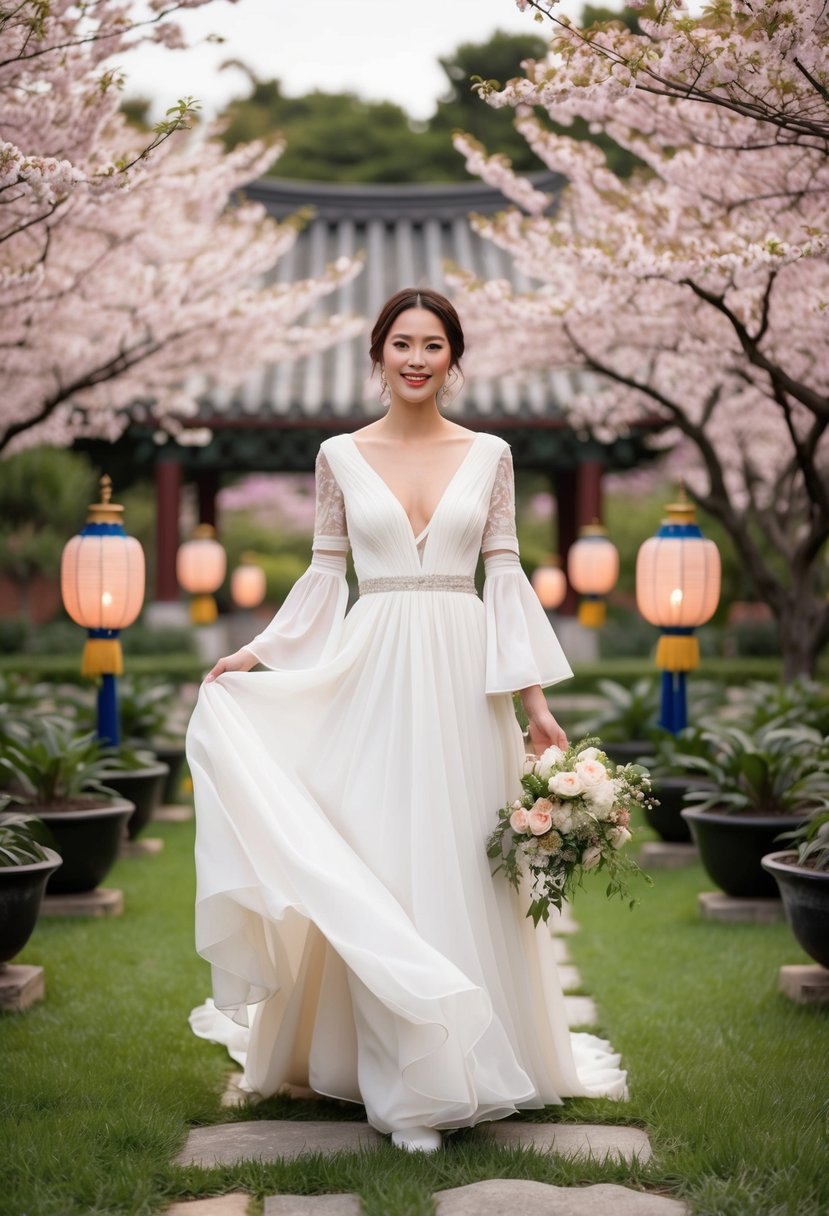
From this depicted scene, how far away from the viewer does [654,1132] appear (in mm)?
3428

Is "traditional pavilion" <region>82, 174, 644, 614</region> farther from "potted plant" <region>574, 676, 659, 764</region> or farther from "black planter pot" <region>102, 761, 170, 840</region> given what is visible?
"black planter pot" <region>102, 761, 170, 840</region>

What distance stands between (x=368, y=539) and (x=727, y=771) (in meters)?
3.26

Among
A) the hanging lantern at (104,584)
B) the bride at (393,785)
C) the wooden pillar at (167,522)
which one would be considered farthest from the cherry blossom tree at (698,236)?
the wooden pillar at (167,522)

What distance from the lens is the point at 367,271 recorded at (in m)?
18.6

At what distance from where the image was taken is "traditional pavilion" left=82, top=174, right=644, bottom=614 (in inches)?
598

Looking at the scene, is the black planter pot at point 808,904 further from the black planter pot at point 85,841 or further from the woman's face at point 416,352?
the black planter pot at point 85,841

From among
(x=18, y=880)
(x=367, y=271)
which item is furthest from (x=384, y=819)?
(x=367, y=271)

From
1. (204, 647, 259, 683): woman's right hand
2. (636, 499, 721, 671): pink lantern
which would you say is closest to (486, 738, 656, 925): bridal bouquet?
(204, 647, 259, 683): woman's right hand

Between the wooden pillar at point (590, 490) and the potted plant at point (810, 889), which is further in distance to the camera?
the wooden pillar at point (590, 490)

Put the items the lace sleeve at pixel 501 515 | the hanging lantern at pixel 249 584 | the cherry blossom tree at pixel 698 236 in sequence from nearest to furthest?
1. the lace sleeve at pixel 501 515
2. the cherry blossom tree at pixel 698 236
3. the hanging lantern at pixel 249 584

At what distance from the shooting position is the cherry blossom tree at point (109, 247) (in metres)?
5.28

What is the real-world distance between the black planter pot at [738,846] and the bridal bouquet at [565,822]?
2483mm

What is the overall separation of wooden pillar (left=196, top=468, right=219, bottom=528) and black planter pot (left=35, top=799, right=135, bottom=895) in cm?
1183

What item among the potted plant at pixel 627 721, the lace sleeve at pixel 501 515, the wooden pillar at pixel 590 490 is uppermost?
the wooden pillar at pixel 590 490
